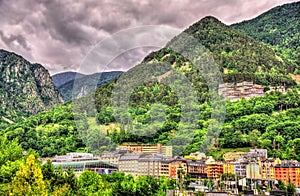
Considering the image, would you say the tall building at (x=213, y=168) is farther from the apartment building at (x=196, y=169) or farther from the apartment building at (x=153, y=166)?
the apartment building at (x=153, y=166)

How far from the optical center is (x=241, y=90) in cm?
6569

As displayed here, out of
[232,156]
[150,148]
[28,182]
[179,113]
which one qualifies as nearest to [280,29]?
[179,113]

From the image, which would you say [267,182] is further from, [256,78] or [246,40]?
[246,40]

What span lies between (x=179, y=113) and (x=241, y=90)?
1386 centimetres

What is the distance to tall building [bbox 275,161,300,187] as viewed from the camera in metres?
34.3

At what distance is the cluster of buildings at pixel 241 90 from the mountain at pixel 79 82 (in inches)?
853

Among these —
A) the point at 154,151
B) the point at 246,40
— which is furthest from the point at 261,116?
the point at 246,40

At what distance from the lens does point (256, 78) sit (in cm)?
6806

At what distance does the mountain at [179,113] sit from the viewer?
48.8m

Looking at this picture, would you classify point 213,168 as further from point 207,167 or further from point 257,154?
point 257,154

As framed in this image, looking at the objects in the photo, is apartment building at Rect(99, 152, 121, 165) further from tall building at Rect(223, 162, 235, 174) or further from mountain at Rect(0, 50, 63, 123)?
mountain at Rect(0, 50, 63, 123)

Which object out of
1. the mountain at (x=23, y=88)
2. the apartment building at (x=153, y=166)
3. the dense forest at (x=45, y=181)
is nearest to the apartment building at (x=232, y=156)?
the apartment building at (x=153, y=166)

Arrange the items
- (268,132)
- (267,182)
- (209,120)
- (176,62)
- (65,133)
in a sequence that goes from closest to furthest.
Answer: (267,182) < (268,132) < (209,120) < (65,133) < (176,62)

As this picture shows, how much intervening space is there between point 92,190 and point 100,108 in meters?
49.4
